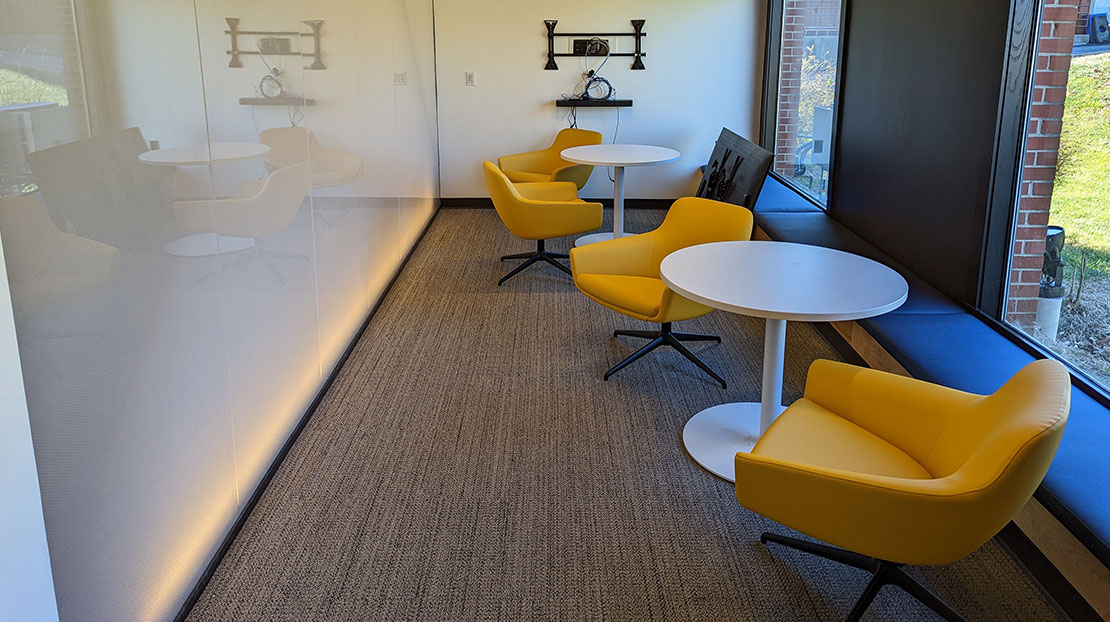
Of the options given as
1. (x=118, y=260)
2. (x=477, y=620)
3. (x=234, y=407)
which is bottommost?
(x=477, y=620)

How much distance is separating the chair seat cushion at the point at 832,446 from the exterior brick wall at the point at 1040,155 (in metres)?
1.31

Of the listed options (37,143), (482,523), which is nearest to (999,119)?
(482,523)

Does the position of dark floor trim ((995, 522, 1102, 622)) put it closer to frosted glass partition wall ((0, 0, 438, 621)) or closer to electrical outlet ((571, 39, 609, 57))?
frosted glass partition wall ((0, 0, 438, 621))

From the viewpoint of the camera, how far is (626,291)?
13.1 feet

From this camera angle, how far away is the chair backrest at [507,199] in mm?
5457

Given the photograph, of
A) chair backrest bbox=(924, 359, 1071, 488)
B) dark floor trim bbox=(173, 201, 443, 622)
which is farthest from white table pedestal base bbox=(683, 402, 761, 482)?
dark floor trim bbox=(173, 201, 443, 622)

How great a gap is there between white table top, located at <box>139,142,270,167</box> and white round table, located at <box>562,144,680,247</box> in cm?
333

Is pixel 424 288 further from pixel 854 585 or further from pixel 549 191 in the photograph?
pixel 854 585

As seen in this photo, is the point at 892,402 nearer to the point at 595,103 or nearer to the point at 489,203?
the point at 595,103

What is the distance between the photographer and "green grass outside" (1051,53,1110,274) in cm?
298

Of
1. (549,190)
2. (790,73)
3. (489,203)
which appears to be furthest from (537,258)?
(790,73)

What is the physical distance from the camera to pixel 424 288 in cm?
564

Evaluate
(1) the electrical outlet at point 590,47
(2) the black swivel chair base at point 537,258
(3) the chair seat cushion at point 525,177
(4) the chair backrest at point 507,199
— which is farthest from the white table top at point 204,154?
(1) the electrical outlet at point 590,47

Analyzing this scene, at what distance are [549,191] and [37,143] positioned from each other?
15.8ft
